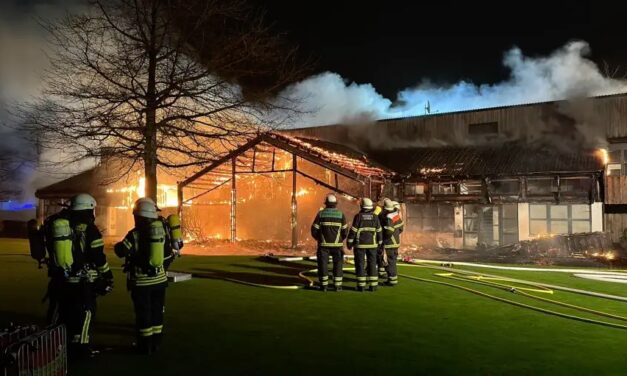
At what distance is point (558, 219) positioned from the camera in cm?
1944

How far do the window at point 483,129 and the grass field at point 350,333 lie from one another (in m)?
13.6

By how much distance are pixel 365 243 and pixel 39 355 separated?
6494 millimetres

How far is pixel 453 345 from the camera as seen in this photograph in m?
6.10

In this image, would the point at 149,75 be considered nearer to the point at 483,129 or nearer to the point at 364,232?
the point at 364,232

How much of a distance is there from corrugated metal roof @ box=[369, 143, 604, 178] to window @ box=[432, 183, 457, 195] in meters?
0.61

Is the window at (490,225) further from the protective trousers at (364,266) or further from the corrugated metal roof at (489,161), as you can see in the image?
the protective trousers at (364,266)

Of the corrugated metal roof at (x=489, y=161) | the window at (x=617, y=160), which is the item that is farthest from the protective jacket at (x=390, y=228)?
the window at (x=617, y=160)

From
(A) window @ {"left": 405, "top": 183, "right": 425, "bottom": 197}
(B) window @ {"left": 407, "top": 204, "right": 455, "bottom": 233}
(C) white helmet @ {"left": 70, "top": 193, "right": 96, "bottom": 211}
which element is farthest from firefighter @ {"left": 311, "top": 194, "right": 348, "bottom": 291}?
(B) window @ {"left": 407, "top": 204, "right": 455, "bottom": 233}

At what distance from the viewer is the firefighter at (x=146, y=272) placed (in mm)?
5617

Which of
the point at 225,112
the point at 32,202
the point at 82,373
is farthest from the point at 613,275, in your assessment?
the point at 32,202

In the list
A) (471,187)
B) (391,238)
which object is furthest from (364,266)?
(471,187)

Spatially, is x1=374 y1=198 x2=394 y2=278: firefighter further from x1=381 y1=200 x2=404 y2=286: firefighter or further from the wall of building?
the wall of building

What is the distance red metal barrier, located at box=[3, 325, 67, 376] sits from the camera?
3.98 metres

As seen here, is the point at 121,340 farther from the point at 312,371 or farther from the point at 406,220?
the point at 406,220
